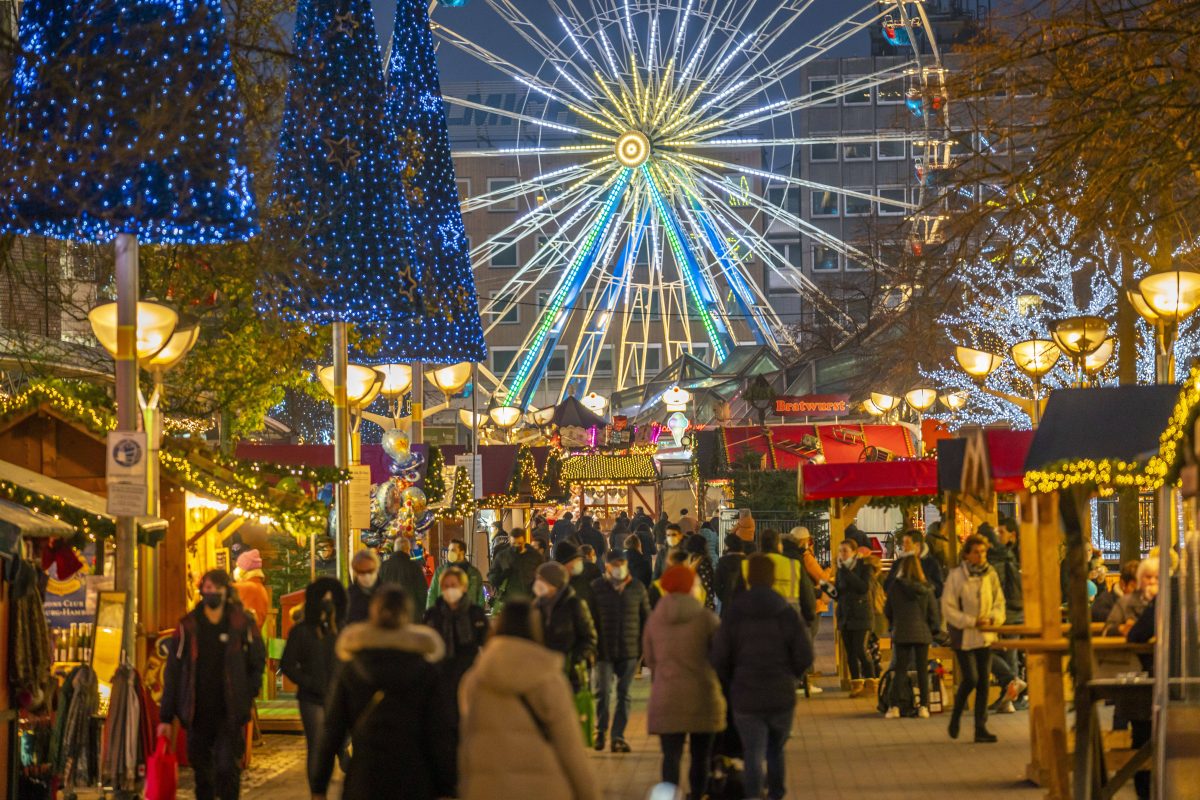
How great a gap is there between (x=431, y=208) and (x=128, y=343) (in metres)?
11.1

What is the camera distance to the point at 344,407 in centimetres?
1912

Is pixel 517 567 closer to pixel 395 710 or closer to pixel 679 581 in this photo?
pixel 679 581

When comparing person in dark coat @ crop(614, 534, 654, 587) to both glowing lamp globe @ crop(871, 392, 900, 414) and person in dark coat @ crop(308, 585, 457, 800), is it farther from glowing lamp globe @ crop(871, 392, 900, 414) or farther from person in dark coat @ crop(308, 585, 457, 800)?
person in dark coat @ crop(308, 585, 457, 800)

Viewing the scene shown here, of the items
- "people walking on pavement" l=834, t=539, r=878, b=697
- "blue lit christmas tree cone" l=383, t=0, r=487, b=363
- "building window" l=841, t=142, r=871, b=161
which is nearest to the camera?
"people walking on pavement" l=834, t=539, r=878, b=697

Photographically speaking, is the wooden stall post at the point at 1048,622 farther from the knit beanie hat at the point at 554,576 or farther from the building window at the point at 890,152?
the building window at the point at 890,152

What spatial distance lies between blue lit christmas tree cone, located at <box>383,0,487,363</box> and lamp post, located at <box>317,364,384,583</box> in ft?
8.57

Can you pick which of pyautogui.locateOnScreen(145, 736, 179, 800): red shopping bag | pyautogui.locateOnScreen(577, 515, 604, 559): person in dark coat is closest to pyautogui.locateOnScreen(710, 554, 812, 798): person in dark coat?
pyautogui.locateOnScreen(145, 736, 179, 800): red shopping bag

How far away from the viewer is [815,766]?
14617mm

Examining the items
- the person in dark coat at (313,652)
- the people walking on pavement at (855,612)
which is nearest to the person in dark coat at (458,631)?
the person in dark coat at (313,652)

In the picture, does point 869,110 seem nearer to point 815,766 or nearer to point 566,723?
point 815,766

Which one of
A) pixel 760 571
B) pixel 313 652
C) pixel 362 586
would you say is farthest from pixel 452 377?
pixel 760 571

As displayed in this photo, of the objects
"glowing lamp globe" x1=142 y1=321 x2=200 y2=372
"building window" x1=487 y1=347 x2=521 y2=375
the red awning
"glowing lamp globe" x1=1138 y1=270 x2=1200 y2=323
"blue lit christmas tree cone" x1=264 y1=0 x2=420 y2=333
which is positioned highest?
"building window" x1=487 y1=347 x2=521 y2=375

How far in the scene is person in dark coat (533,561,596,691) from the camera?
14117mm

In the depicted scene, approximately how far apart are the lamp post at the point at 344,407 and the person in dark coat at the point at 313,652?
18.2ft
